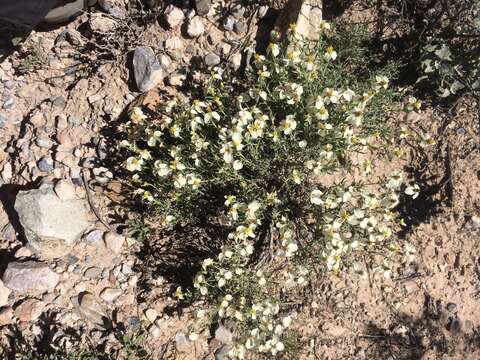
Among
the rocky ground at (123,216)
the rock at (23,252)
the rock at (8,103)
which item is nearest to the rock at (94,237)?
the rocky ground at (123,216)

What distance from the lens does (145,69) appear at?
4.05 metres

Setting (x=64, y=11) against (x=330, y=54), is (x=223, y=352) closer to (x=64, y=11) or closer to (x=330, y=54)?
(x=330, y=54)

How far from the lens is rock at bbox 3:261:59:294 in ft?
11.4

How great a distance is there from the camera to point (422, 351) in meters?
4.18

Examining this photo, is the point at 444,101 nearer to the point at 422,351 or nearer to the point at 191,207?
the point at 422,351

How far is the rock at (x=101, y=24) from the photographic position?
4039mm

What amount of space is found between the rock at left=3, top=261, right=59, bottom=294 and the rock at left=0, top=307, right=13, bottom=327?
6.1 inches

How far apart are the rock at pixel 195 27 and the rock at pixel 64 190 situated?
5.49 ft

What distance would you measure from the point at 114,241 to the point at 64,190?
56cm

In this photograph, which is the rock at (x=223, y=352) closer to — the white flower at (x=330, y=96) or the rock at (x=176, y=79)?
the white flower at (x=330, y=96)

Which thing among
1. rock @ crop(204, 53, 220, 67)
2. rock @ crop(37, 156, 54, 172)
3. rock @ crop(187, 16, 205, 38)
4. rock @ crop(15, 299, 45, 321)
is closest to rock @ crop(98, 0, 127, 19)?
rock @ crop(187, 16, 205, 38)

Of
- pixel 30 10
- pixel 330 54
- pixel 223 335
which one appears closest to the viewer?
pixel 330 54

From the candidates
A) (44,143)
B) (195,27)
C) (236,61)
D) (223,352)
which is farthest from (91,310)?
(195,27)

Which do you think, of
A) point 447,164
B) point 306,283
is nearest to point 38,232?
point 306,283
